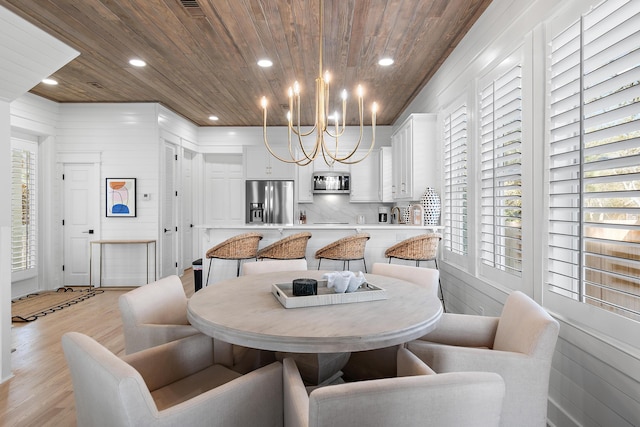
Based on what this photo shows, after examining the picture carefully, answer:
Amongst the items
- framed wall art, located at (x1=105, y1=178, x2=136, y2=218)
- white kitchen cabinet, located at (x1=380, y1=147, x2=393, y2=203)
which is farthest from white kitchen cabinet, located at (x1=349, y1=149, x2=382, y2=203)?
framed wall art, located at (x1=105, y1=178, x2=136, y2=218)

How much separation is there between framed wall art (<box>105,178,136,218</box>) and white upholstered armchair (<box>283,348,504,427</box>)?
5684 mm

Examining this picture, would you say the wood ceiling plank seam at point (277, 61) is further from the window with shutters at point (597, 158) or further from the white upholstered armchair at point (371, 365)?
the white upholstered armchair at point (371, 365)

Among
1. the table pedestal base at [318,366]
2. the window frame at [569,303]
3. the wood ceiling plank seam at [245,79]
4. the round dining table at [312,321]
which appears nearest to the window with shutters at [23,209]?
the wood ceiling plank seam at [245,79]

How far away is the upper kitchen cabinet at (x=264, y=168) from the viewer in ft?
22.9

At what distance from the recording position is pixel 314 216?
7.21 m

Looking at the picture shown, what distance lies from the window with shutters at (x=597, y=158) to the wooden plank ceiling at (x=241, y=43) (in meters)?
1.35

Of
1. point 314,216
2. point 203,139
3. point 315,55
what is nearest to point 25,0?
point 315,55

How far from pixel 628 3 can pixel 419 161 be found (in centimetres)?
296

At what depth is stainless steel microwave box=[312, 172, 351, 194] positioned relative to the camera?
22.6ft

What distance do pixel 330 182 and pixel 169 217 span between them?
2921 mm

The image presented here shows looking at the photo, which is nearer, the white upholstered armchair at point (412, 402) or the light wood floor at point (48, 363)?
the white upholstered armchair at point (412, 402)

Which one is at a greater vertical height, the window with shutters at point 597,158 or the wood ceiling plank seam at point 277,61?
the wood ceiling plank seam at point 277,61

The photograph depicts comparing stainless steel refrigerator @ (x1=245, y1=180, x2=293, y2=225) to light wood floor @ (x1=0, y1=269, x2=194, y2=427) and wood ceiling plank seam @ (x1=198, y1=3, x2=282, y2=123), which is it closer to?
wood ceiling plank seam @ (x1=198, y1=3, x2=282, y2=123)

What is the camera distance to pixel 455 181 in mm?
3730
